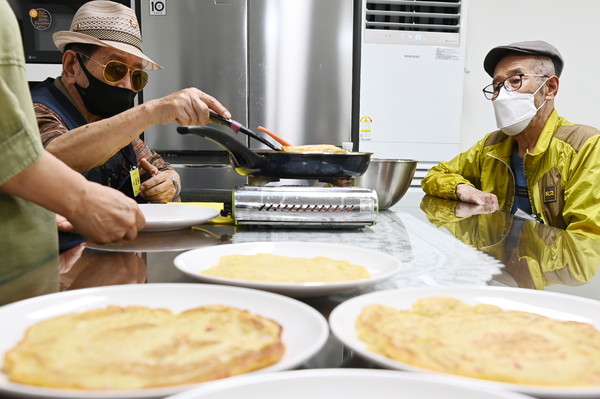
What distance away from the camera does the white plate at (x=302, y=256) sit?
2.25ft

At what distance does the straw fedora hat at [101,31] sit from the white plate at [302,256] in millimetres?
1419

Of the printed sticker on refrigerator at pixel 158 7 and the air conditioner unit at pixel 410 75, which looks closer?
the printed sticker on refrigerator at pixel 158 7

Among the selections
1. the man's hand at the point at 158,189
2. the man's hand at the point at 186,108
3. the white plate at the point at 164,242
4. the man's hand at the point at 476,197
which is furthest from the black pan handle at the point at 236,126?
the man's hand at the point at 476,197

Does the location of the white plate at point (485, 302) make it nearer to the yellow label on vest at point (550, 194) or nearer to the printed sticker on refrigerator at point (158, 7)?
the yellow label on vest at point (550, 194)

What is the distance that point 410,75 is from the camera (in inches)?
144

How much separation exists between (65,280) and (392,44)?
10.7ft

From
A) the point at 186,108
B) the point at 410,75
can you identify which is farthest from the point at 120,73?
the point at 410,75

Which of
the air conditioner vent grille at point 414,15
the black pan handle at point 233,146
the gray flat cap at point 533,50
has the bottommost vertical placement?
the black pan handle at point 233,146

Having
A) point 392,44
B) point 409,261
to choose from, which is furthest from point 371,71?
point 409,261

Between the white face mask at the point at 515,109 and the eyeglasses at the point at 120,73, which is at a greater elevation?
the eyeglasses at the point at 120,73

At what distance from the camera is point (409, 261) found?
0.98m

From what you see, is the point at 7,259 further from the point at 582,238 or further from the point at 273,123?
the point at 273,123

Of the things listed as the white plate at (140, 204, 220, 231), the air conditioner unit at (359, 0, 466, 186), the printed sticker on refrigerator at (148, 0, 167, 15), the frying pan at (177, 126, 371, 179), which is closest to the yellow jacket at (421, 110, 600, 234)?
the air conditioner unit at (359, 0, 466, 186)

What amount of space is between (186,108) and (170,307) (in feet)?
3.57
